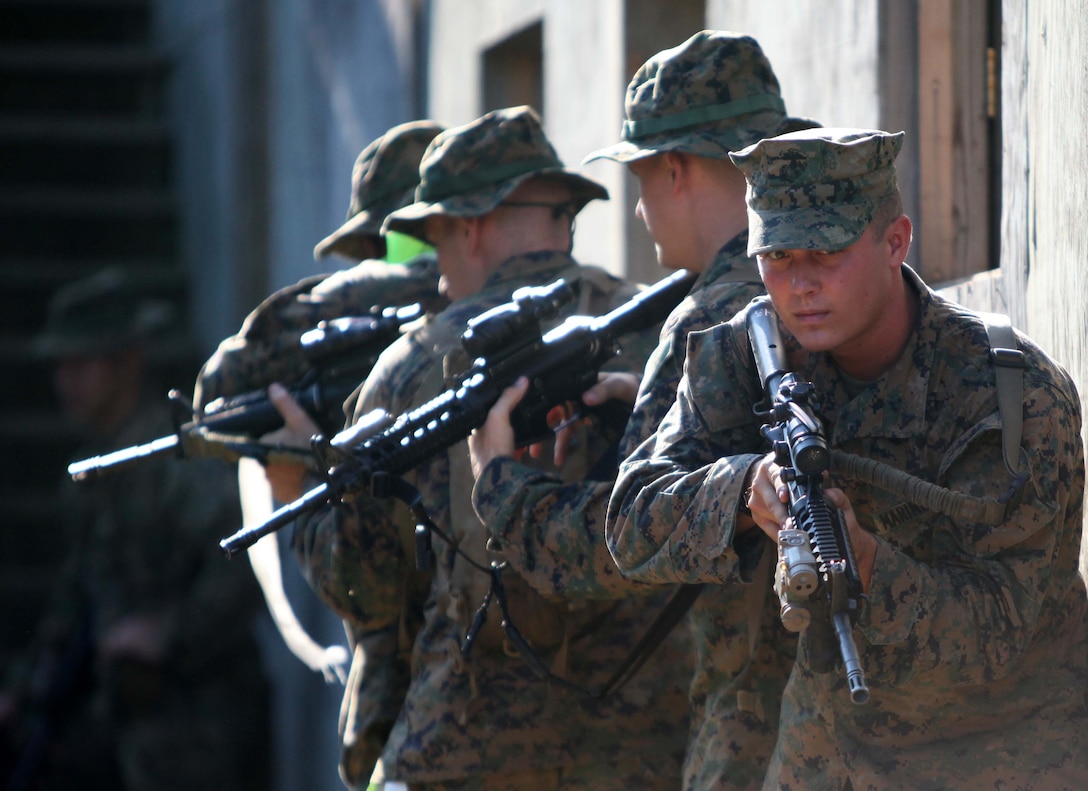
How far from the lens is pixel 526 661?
3.77 metres

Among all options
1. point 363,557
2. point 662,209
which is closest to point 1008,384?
point 662,209

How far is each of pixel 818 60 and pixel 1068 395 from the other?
7.87ft

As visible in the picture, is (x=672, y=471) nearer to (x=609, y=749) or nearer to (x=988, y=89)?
(x=609, y=749)

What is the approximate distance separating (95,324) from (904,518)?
21.0 ft

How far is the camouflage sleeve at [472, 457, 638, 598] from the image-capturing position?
126 inches

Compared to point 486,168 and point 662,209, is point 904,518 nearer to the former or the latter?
point 662,209

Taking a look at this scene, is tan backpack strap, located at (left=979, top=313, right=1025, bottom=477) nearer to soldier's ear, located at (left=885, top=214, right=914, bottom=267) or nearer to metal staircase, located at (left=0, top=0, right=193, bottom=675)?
soldier's ear, located at (left=885, top=214, right=914, bottom=267)

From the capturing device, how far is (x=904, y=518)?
2.65 m

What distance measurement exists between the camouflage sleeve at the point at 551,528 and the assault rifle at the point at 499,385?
0.24 m

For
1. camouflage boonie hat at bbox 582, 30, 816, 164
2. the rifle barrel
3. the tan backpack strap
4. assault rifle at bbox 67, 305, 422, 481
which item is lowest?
the rifle barrel

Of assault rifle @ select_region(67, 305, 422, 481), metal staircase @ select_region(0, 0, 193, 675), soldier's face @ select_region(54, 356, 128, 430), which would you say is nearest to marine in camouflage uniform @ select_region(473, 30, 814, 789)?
assault rifle @ select_region(67, 305, 422, 481)

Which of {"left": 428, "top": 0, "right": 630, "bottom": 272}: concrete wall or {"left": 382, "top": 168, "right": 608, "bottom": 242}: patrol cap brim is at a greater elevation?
{"left": 428, "top": 0, "right": 630, "bottom": 272}: concrete wall

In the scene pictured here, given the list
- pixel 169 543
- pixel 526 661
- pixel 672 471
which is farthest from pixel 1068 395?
pixel 169 543

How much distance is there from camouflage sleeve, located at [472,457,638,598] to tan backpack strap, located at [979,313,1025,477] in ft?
2.88
